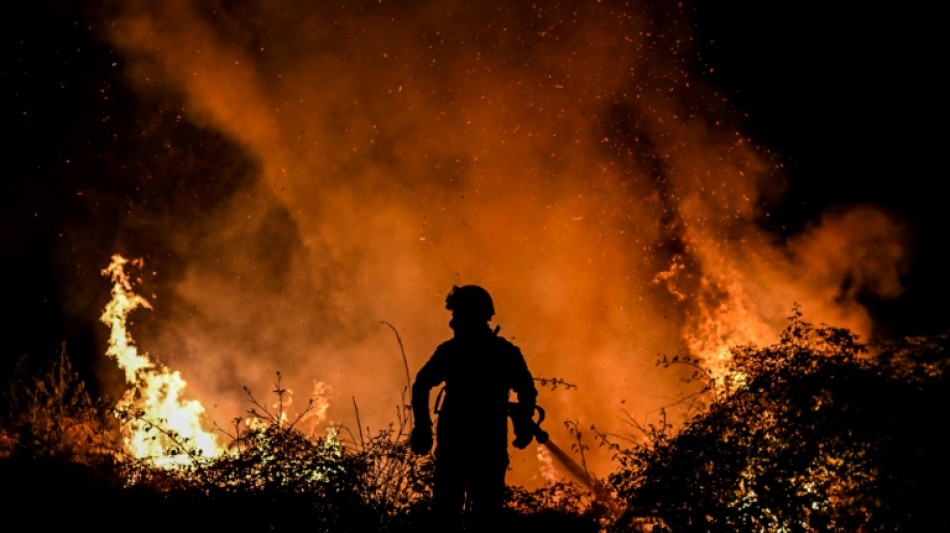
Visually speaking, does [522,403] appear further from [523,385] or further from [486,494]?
[486,494]

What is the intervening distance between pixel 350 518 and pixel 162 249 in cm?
1644

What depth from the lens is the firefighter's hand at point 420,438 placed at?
458 cm

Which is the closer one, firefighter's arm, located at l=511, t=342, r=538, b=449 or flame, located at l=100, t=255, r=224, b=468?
firefighter's arm, located at l=511, t=342, r=538, b=449

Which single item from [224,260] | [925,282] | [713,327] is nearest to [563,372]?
[713,327]

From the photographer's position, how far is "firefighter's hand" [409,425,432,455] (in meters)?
4.58

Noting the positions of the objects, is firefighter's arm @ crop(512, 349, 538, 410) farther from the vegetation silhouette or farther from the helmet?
the vegetation silhouette

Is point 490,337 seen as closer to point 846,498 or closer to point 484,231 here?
point 846,498

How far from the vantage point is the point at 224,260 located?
1897 cm

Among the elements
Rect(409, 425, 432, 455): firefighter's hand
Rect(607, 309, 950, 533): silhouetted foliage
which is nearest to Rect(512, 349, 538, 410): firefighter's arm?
Rect(409, 425, 432, 455): firefighter's hand

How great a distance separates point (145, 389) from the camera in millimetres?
15633

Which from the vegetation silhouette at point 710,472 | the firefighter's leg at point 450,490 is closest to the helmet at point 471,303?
the firefighter's leg at point 450,490

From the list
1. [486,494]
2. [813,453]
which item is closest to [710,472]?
[813,453]

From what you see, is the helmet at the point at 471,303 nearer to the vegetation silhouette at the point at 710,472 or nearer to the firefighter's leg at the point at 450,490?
the firefighter's leg at the point at 450,490

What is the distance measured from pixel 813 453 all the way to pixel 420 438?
3711 millimetres
